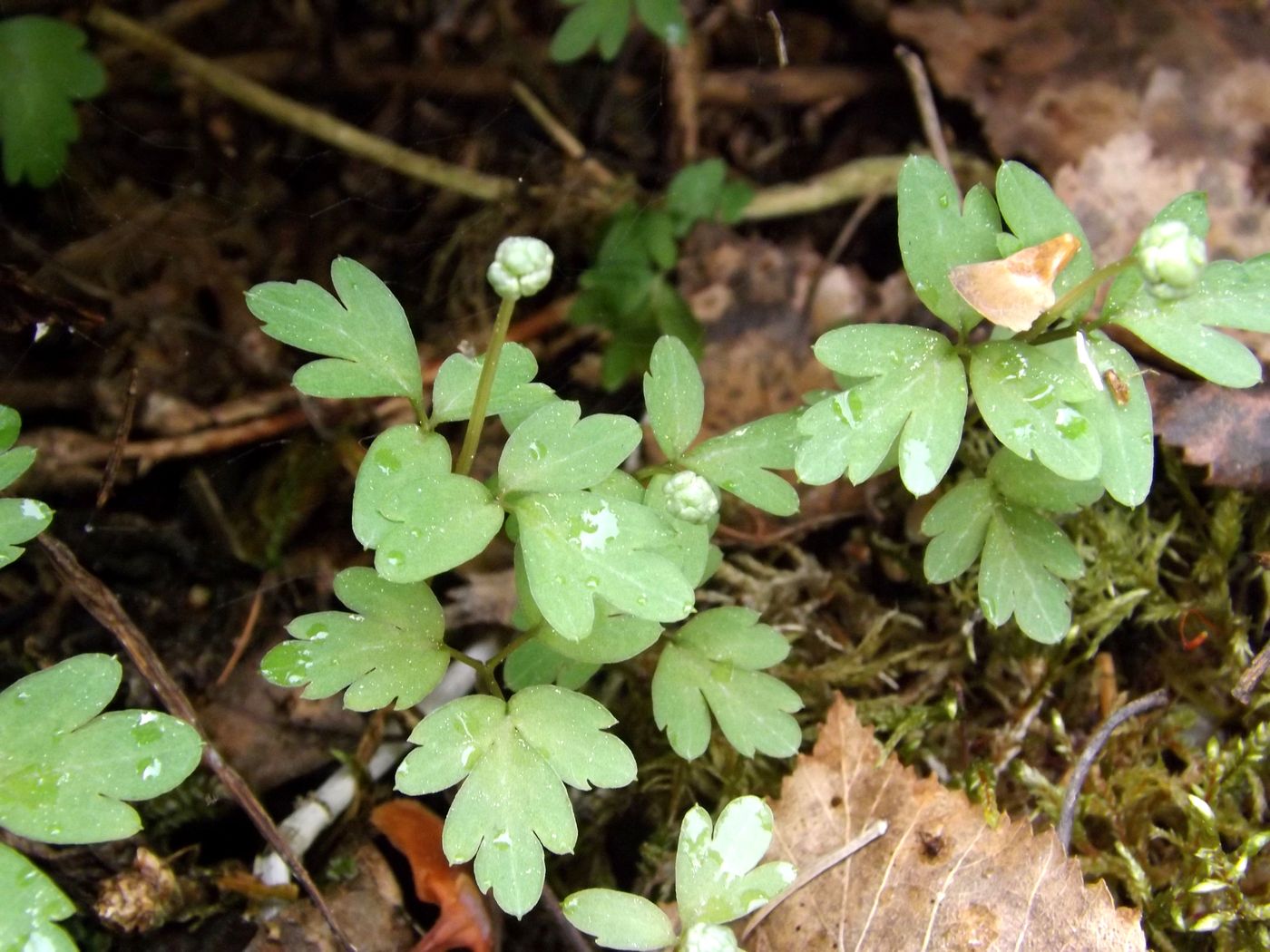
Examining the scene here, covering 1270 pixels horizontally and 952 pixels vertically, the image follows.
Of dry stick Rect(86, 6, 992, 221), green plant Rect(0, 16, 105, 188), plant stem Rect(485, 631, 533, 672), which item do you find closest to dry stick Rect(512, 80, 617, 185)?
dry stick Rect(86, 6, 992, 221)

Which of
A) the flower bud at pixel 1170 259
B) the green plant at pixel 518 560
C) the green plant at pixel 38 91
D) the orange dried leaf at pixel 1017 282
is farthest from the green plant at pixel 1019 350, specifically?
the green plant at pixel 38 91

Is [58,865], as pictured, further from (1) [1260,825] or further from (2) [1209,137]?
(2) [1209,137]

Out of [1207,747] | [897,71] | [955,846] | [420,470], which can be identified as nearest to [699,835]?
[955,846]

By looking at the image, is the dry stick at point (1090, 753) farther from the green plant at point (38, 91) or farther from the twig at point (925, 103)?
the green plant at point (38, 91)

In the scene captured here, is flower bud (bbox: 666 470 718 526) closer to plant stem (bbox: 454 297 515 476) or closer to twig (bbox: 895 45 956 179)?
plant stem (bbox: 454 297 515 476)

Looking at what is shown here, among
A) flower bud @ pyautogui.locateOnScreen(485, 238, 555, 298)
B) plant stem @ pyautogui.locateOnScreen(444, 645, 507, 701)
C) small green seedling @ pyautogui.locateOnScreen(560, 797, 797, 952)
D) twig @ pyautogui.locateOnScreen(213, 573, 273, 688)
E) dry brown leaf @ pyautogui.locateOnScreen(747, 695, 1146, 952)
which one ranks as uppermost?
flower bud @ pyautogui.locateOnScreen(485, 238, 555, 298)

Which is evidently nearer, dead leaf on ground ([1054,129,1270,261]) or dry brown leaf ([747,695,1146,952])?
dry brown leaf ([747,695,1146,952])
